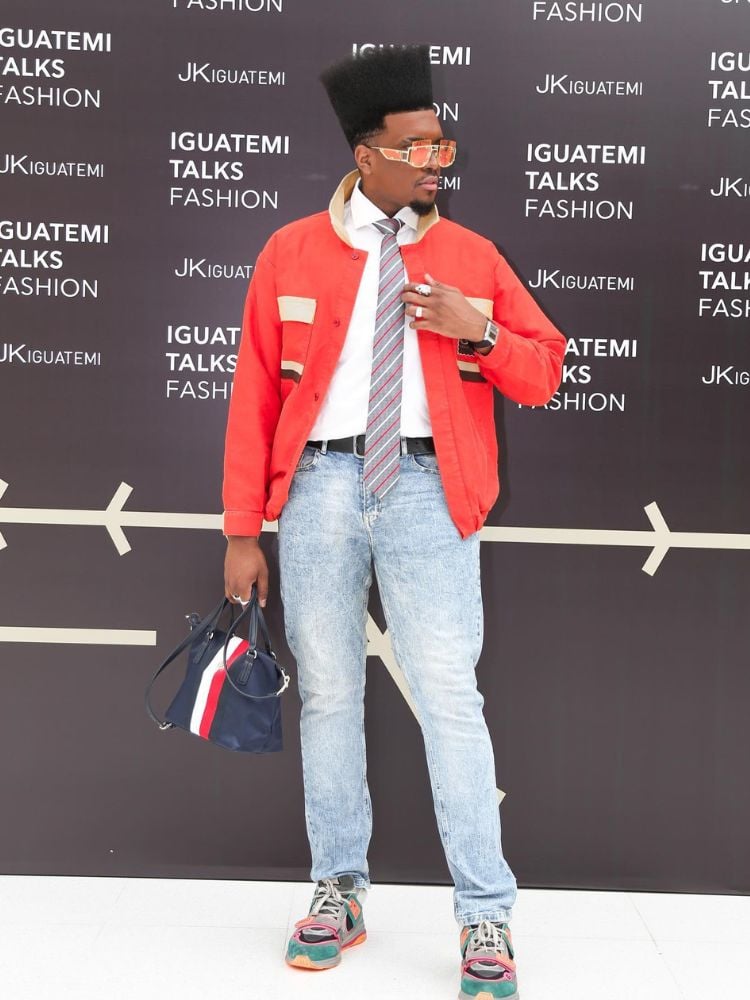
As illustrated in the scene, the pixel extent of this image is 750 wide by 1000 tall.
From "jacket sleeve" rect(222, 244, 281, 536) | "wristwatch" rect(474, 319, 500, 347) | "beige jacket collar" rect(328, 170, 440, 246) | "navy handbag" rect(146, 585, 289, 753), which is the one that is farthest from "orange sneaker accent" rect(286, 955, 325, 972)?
"beige jacket collar" rect(328, 170, 440, 246)

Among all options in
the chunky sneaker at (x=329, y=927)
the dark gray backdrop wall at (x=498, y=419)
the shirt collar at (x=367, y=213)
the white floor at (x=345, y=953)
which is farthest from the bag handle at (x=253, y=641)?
the shirt collar at (x=367, y=213)

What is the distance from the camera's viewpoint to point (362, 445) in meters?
2.17

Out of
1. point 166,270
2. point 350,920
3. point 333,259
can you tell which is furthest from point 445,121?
→ point 350,920

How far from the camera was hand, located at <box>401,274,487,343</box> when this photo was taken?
6.83 ft

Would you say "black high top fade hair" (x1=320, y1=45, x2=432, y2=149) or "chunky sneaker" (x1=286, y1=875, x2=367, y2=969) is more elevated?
"black high top fade hair" (x1=320, y1=45, x2=432, y2=149)

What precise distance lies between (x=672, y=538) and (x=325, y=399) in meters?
0.95

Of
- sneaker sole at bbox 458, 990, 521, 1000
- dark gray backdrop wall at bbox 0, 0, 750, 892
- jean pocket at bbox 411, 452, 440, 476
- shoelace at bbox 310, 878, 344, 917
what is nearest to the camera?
sneaker sole at bbox 458, 990, 521, 1000

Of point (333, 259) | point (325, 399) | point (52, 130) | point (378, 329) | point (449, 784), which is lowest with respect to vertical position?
point (449, 784)

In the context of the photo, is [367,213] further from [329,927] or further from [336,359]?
[329,927]

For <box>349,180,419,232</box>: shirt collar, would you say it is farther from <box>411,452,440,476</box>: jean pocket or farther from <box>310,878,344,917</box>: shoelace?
<box>310,878,344,917</box>: shoelace

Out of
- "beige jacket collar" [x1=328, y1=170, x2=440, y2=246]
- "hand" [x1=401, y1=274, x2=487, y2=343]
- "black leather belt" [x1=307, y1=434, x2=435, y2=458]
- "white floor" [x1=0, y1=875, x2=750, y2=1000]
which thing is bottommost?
"white floor" [x1=0, y1=875, x2=750, y2=1000]

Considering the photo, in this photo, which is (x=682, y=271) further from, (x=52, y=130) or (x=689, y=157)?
(x=52, y=130)

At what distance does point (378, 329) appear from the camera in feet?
7.11

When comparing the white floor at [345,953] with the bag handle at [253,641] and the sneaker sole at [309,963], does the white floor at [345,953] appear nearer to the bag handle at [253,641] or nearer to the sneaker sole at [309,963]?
the sneaker sole at [309,963]
